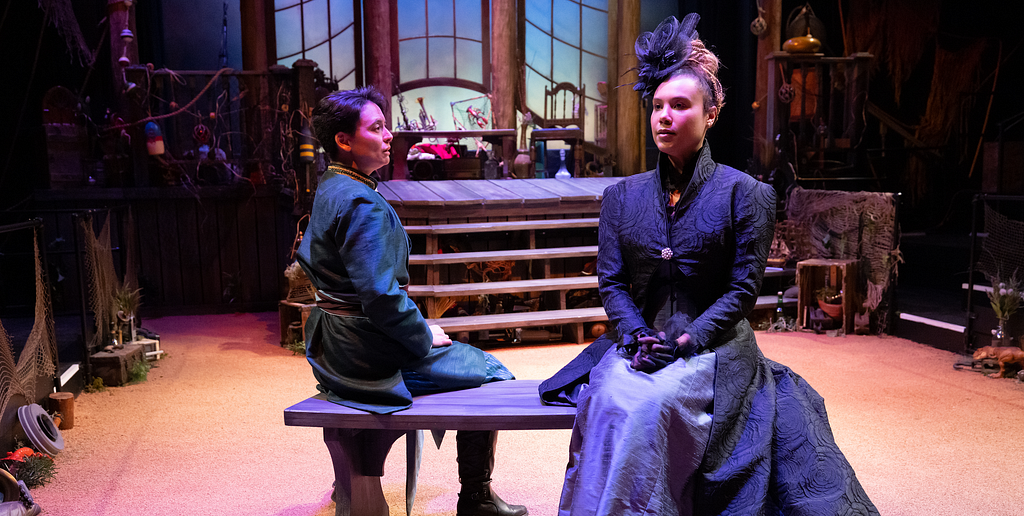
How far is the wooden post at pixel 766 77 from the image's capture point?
778 cm

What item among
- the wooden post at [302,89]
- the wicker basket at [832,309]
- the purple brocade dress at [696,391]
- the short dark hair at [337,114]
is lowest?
the wicker basket at [832,309]

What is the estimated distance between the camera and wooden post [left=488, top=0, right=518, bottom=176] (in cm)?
804

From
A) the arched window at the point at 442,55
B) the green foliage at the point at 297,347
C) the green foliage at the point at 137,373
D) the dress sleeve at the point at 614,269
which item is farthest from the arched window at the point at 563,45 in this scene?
the dress sleeve at the point at 614,269

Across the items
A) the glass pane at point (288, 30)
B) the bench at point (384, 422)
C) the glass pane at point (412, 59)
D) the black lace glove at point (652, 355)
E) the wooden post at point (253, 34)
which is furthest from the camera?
the glass pane at point (412, 59)

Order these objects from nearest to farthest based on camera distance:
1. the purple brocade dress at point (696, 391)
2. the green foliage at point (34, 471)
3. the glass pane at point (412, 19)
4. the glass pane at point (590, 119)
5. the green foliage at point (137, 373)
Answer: the purple brocade dress at point (696, 391)
the green foliage at point (34, 471)
the green foliage at point (137, 373)
the glass pane at point (412, 19)
the glass pane at point (590, 119)

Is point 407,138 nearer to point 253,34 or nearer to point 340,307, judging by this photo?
point 253,34

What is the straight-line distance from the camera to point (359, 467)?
2455mm

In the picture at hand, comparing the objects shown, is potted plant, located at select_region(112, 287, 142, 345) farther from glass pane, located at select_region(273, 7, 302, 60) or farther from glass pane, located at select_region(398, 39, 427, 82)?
glass pane, located at select_region(398, 39, 427, 82)

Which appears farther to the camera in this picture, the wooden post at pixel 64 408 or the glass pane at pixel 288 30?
the glass pane at pixel 288 30

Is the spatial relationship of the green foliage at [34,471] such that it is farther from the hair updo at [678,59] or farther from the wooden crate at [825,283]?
the wooden crate at [825,283]

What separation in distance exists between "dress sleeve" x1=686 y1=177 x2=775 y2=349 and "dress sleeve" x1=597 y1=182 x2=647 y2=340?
0.20m

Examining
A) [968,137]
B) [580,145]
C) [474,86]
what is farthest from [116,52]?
[968,137]

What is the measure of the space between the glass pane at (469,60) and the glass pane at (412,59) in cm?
43

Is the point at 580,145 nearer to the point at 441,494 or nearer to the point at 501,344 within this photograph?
the point at 501,344
